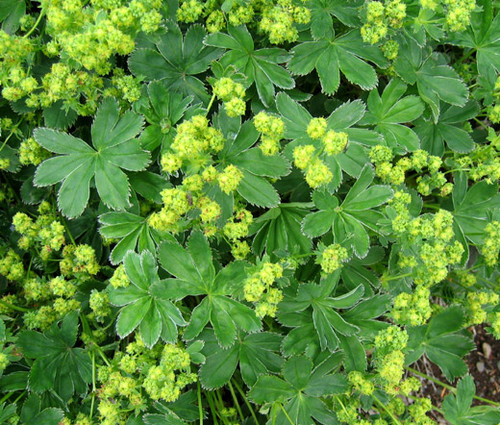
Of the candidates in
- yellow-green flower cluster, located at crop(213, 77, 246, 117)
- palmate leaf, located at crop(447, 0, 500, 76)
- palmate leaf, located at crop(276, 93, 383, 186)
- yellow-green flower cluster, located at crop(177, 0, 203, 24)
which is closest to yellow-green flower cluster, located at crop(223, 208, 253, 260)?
yellow-green flower cluster, located at crop(213, 77, 246, 117)

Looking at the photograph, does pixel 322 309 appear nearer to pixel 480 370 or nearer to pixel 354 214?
pixel 354 214

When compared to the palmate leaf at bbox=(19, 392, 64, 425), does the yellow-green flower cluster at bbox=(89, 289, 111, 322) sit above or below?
above

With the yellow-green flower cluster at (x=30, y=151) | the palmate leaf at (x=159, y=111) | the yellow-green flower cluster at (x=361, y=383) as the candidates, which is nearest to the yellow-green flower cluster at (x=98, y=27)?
the palmate leaf at (x=159, y=111)

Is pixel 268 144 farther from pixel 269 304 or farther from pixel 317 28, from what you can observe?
pixel 317 28

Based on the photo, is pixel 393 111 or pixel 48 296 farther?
pixel 393 111

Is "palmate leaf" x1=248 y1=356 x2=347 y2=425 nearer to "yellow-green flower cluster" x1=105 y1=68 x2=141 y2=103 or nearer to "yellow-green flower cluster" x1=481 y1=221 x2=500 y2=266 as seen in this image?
"yellow-green flower cluster" x1=481 y1=221 x2=500 y2=266

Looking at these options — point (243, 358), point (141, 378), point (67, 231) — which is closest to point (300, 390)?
point (243, 358)
